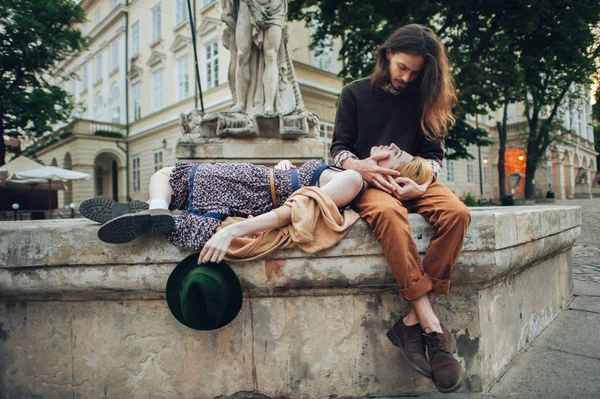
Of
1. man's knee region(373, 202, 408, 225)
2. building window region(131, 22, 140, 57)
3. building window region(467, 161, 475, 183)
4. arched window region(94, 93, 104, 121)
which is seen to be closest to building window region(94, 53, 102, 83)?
arched window region(94, 93, 104, 121)

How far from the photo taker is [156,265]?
178 cm

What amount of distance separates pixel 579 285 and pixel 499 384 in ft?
8.18

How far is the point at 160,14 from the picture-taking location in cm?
2392

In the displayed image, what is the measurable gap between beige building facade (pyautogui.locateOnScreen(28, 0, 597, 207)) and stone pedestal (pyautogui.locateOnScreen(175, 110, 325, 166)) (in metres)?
12.7

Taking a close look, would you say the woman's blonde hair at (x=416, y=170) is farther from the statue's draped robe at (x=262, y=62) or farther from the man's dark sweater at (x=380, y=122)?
the statue's draped robe at (x=262, y=62)

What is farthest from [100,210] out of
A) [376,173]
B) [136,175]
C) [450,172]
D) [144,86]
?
[450,172]

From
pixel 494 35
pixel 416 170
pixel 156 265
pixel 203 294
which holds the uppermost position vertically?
pixel 494 35

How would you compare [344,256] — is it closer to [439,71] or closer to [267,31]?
[439,71]

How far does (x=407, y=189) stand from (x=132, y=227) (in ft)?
4.32

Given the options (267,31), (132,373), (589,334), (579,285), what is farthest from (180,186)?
(579,285)

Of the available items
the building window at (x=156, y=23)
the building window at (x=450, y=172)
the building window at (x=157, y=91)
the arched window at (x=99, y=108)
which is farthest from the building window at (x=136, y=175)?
the building window at (x=450, y=172)

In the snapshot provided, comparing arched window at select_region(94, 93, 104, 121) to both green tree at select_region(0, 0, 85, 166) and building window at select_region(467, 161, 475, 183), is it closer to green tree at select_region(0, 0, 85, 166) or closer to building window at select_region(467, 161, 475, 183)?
green tree at select_region(0, 0, 85, 166)

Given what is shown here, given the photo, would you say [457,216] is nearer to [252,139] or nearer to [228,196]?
[228,196]

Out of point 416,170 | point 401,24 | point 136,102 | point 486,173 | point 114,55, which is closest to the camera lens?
point 416,170
